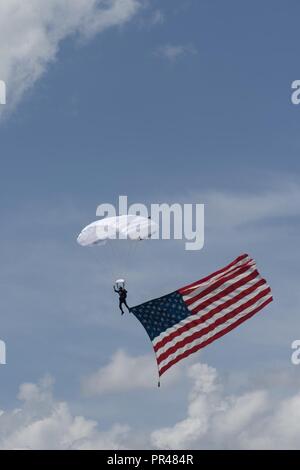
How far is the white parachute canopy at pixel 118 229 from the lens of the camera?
7156 centimetres

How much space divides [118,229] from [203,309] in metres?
8.31

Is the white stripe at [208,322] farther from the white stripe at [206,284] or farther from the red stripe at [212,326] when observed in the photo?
the white stripe at [206,284]

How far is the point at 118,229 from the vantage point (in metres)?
72.0

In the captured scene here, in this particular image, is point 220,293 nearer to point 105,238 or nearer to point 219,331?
point 219,331

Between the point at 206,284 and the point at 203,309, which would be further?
the point at 206,284

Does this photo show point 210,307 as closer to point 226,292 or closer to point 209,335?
point 226,292

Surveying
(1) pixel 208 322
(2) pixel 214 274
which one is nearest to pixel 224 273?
(2) pixel 214 274

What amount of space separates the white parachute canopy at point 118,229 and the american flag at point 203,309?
500 centimetres

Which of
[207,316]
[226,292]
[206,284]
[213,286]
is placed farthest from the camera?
[206,284]

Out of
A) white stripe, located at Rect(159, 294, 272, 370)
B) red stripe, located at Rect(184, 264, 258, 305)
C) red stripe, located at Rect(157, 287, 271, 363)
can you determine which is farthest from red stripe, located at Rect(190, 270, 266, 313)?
white stripe, located at Rect(159, 294, 272, 370)

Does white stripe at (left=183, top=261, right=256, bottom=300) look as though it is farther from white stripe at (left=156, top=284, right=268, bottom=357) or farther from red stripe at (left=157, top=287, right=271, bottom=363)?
red stripe at (left=157, top=287, right=271, bottom=363)

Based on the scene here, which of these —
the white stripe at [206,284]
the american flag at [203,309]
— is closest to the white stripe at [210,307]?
the american flag at [203,309]
